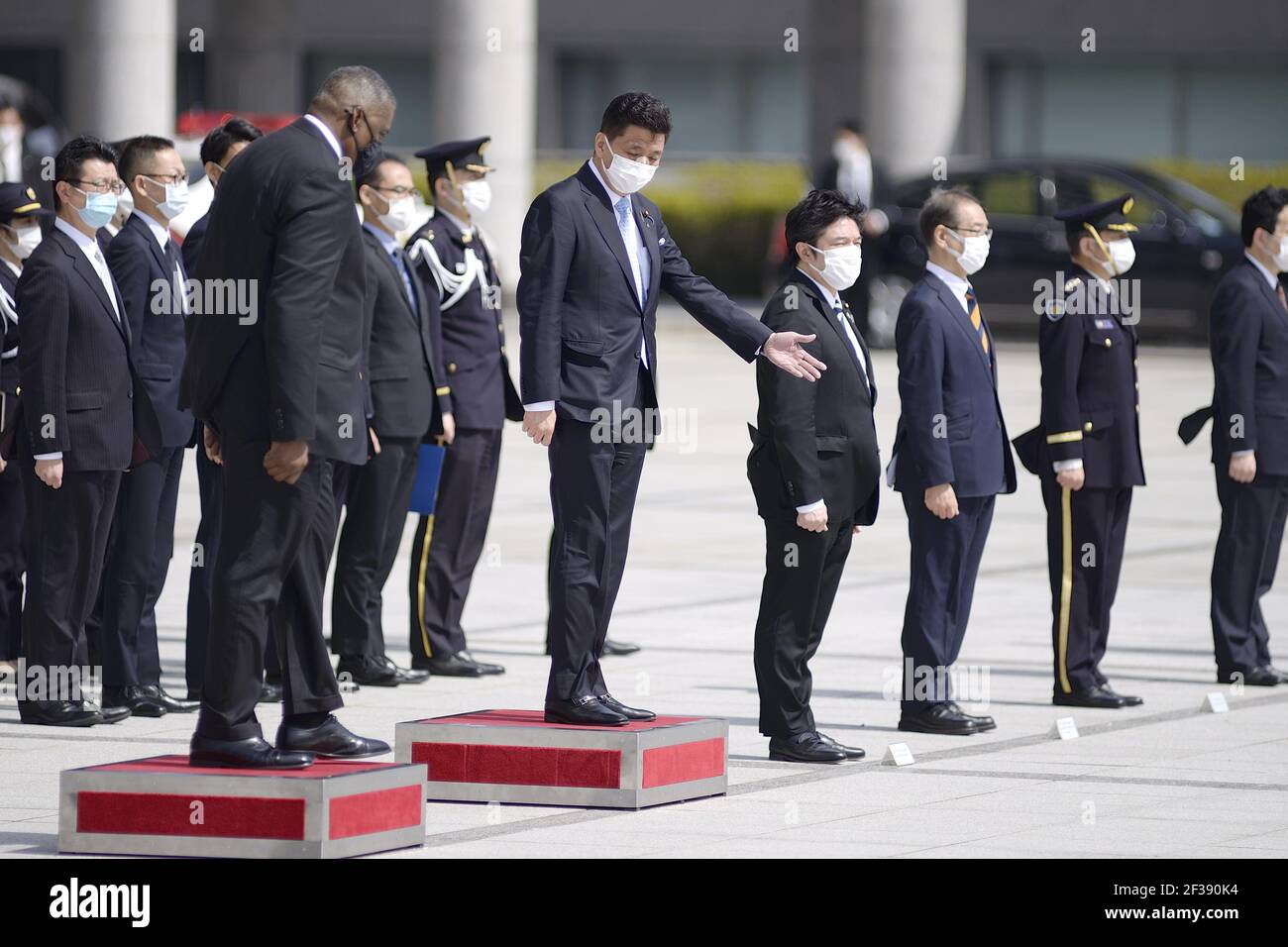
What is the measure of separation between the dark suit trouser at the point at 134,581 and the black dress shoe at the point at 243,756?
8.53 feet

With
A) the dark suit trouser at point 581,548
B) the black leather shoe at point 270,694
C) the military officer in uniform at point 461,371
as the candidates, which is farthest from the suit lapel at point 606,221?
the military officer in uniform at point 461,371

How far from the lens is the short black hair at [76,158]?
9.24 metres

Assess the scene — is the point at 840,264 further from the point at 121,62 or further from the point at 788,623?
the point at 121,62

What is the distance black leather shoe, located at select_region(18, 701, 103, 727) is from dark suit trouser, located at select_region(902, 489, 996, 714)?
297 centimetres

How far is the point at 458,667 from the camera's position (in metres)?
10.8

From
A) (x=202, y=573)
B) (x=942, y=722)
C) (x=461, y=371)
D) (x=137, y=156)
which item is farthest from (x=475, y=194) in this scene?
(x=942, y=722)

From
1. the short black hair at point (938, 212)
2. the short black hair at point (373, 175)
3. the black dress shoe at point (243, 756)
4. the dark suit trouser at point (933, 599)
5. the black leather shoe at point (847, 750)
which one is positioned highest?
the short black hair at point (373, 175)

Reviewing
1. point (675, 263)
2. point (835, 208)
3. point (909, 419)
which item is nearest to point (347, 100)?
point (675, 263)

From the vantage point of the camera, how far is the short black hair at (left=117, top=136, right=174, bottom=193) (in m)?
9.73

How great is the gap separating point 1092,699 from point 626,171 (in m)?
3.17

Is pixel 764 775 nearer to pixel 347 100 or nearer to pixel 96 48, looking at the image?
pixel 347 100

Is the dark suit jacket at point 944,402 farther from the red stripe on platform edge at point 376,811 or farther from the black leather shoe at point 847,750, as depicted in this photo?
the red stripe on platform edge at point 376,811

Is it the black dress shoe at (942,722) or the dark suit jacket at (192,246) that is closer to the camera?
the black dress shoe at (942,722)

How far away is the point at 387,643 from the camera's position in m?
11.8
